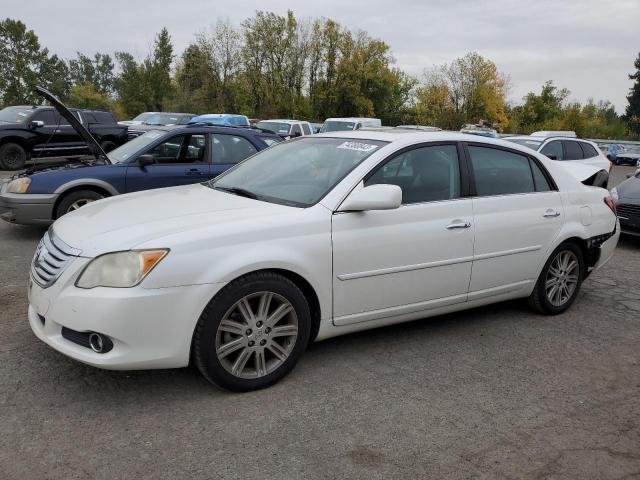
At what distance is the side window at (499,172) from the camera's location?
4434 mm

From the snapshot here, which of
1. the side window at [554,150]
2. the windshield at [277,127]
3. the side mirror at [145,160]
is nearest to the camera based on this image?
the side mirror at [145,160]

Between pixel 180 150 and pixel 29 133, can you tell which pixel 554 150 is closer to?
pixel 180 150

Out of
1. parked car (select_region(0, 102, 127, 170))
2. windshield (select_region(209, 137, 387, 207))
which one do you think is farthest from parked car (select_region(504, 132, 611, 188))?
parked car (select_region(0, 102, 127, 170))

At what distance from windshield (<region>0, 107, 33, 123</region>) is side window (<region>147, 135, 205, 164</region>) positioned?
9874mm

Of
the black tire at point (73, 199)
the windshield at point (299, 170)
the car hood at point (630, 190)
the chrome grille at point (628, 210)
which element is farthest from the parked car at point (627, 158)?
the windshield at point (299, 170)

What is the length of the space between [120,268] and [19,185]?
4893 mm

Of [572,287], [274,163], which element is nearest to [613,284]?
[572,287]

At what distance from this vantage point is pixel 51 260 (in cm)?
331

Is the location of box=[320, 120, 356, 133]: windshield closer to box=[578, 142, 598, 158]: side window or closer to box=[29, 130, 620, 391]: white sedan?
box=[578, 142, 598, 158]: side window

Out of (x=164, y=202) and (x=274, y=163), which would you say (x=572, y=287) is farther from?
(x=164, y=202)

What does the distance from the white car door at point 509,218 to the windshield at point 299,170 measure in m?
0.97

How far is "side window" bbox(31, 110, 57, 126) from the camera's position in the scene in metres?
15.5

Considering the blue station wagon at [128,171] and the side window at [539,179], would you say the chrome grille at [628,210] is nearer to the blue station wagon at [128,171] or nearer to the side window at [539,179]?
the side window at [539,179]

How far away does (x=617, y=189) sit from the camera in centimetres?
920
